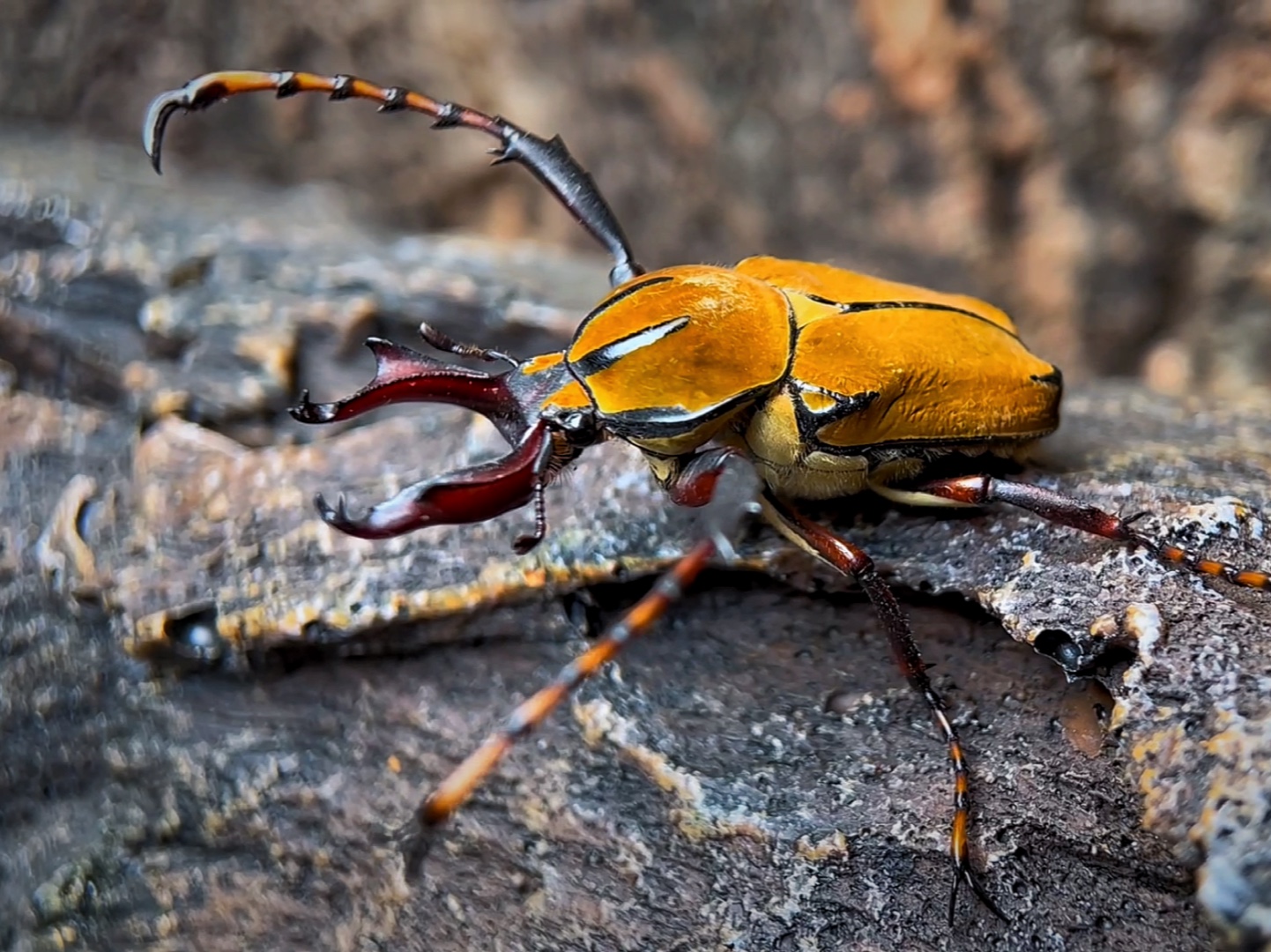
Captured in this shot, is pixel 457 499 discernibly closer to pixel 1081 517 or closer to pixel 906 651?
pixel 906 651

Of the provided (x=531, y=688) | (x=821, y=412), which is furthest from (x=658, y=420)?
(x=531, y=688)

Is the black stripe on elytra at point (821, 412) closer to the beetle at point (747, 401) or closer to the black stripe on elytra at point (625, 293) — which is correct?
the beetle at point (747, 401)

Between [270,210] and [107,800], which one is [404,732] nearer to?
[107,800]

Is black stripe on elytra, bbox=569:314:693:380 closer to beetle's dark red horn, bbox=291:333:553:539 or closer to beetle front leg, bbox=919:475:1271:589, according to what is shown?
beetle's dark red horn, bbox=291:333:553:539

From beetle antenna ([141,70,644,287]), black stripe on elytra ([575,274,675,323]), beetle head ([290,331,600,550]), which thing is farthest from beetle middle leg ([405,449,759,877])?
beetle antenna ([141,70,644,287])

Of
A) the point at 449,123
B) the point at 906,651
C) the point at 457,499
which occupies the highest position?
the point at 449,123

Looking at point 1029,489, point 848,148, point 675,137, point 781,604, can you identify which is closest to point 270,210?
point 675,137
